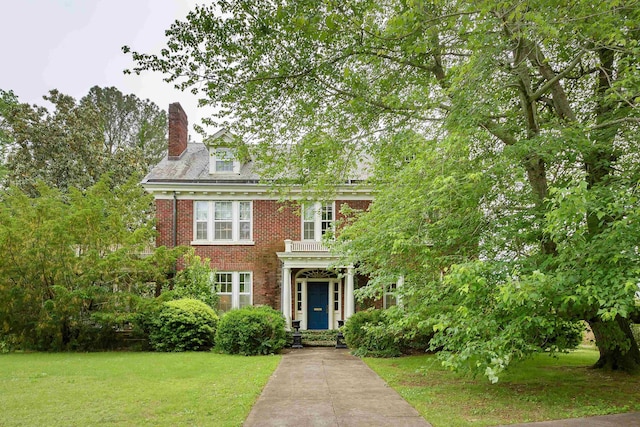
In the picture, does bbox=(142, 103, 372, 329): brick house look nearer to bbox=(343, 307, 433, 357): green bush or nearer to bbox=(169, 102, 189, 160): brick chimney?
bbox=(169, 102, 189, 160): brick chimney

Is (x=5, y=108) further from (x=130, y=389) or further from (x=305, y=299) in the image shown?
(x=130, y=389)

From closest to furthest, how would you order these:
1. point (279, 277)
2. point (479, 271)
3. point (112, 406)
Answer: point (479, 271) < point (112, 406) < point (279, 277)

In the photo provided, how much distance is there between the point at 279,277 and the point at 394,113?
11.0m

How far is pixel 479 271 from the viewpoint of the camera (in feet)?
19.6

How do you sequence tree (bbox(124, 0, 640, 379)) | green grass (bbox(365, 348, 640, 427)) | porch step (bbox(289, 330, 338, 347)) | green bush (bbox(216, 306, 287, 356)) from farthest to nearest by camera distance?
porch step (bbox(289, 330, 338, 347)) < green bush (bbox(216, 306, 287, 356)) < green grass (bbox(365, 348, 640, 427)) < tree (bbox(124, 0, 640, 379))

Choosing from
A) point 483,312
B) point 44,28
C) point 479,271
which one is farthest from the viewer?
point 44,28

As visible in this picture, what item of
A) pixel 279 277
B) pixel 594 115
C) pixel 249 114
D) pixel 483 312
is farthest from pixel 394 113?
pixel 279 277

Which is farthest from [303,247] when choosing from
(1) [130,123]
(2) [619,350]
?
(1) [130,123]

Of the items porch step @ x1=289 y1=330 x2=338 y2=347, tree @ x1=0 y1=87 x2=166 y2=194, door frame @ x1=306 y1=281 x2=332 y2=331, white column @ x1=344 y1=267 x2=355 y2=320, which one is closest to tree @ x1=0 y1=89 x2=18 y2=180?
tree @ x1=0 y1=87 x2=166 y2=194

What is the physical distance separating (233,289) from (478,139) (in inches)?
543

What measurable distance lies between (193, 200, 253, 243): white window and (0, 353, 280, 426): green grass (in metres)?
6.68

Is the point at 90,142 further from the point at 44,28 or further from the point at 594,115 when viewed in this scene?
the point at 594,115

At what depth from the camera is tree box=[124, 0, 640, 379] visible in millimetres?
5871

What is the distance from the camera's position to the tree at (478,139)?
587 centimetres
